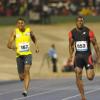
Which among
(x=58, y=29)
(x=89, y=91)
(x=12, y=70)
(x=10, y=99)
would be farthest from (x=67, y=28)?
(x=10, y=99)

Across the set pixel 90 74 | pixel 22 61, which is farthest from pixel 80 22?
pixel 22 61

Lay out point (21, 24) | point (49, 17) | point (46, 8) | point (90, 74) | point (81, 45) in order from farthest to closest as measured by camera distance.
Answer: point (49, 17) → point (46, 8) → point (21, 24) → point (81, 45) → point (90, 74)

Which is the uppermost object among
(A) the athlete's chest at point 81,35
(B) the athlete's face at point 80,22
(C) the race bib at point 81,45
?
(B) the athlete's face at point 80,22

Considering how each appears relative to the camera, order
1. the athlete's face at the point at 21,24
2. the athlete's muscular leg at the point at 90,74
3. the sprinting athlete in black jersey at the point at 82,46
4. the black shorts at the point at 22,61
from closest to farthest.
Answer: the athlete's muscular leg at the point at 90,74
the sprinting athlete in black jersey at the point at 82,46
the athlete's face at the point at 21,24
the black shorts at the point at 22,61

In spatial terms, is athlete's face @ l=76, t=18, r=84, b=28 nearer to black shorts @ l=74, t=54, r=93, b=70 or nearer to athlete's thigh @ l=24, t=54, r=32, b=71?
black shorts @ l=74, t=54, r=93, b=70

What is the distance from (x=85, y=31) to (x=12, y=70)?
852 inches

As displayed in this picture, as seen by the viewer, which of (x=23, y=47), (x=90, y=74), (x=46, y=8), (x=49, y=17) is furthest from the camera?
(x=49, y=17)

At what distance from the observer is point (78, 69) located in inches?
633

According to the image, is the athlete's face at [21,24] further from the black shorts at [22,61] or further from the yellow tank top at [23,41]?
the black shorts at [22,61]

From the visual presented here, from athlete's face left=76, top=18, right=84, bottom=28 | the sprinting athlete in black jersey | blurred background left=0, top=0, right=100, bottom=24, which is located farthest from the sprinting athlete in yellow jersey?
blurred background left=0, top=0, right=100, bottom=24

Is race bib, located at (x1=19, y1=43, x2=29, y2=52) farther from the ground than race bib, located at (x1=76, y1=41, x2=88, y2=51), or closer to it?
closer to it

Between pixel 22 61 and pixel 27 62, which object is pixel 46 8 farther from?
pixel 27 62

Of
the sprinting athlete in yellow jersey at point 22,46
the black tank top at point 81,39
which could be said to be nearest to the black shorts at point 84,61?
the black tank top at point 81,39

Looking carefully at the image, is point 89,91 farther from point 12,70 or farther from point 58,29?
point 58,29
